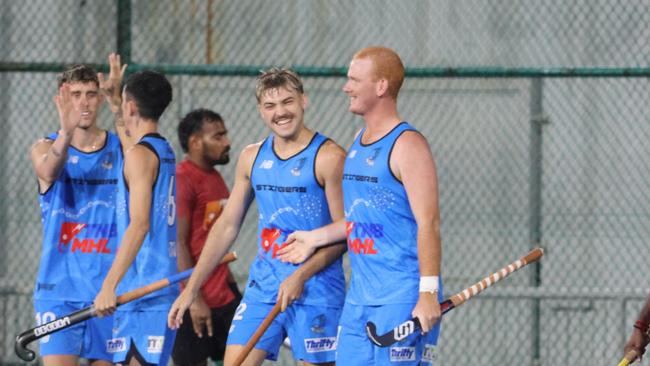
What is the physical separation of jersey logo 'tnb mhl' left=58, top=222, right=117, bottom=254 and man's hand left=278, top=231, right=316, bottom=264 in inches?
50.0

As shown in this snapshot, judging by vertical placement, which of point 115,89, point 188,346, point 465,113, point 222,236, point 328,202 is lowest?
point 188,346

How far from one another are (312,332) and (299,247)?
424 millimetres

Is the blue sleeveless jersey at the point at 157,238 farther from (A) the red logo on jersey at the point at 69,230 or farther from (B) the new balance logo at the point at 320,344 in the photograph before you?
(B) the new balance logo at the point at 320,344

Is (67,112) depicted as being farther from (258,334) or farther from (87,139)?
(258,334)

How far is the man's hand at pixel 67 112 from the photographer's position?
6.28 metres

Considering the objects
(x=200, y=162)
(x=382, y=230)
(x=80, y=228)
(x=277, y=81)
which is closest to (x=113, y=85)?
(x=80, y=228)

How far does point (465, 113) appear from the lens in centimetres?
941

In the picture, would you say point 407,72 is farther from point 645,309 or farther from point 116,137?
point 645,309

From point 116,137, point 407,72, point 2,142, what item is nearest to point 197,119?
point 116,137

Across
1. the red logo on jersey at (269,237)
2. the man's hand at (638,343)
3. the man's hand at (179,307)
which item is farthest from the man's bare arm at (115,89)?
the man's hand at (638,343)

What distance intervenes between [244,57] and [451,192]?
202 cm

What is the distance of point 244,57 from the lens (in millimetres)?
9867

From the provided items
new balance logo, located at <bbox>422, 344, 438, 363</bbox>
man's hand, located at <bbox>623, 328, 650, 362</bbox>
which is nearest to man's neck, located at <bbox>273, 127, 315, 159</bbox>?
new balance logo, located at <bbox>422, 344, 438, 363</bbox>

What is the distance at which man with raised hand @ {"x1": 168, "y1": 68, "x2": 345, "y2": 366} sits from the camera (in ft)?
19.2
